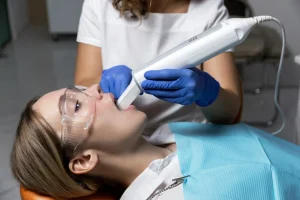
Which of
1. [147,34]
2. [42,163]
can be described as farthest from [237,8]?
[42,163]

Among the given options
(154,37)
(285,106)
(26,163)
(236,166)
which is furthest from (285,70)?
(26,163)

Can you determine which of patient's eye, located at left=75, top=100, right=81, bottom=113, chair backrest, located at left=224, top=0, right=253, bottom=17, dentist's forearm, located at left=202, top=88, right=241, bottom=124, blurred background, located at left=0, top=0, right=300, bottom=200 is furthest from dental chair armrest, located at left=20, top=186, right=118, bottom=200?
chair backrest, located at left=224, top=0, right=253, bottom=17

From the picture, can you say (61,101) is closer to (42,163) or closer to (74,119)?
(74,119)

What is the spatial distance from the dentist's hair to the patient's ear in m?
0.46

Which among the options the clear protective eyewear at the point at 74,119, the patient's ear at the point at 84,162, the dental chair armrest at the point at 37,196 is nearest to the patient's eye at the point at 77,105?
the clear protective eyewear at the point at 74,119

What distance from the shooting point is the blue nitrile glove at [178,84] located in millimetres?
975

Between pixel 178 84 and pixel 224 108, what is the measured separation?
25 cm

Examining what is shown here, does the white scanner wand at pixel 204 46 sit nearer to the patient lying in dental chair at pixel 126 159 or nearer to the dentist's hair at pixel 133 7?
the patient lying in dental chair at pixel 126 159

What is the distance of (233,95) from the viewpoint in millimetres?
1161

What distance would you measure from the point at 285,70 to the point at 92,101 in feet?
7.09

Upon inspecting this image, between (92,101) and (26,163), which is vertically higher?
(92,101)

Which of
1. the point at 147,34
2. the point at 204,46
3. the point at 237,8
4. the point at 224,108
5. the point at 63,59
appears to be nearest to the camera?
the point at 204,46

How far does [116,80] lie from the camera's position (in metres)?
1.10

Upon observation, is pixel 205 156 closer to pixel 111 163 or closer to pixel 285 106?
pixel 111 163
